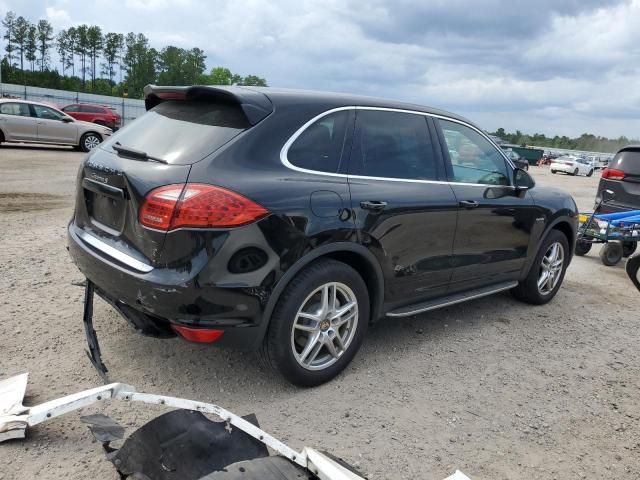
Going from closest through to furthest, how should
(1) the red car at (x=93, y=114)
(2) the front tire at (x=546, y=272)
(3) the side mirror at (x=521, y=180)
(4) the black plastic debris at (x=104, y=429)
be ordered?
(4) the black plastic debris at (x=104, y=429)
(3) the side mirror at (x=521, y=180)
(2) the front tire at (x=546, y=272)
(1) the red car at (x=93, y=114)

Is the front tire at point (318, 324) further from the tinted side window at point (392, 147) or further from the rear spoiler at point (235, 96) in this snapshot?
the rear spoiler at point (235, 96)

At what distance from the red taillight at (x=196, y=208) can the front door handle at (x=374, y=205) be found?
82cm

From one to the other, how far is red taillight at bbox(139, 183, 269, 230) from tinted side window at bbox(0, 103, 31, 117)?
17.0 meters

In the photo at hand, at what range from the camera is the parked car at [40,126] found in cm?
1684

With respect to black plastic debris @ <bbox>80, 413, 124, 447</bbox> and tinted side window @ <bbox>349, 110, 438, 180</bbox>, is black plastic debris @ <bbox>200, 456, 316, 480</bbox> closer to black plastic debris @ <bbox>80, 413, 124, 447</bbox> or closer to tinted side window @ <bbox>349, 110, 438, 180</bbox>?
black plastic debris @ <bbox>80, 413, 124, 447</bbox>

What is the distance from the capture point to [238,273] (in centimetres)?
284

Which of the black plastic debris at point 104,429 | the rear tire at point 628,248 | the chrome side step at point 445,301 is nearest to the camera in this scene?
the black plastic debris at point 104,429

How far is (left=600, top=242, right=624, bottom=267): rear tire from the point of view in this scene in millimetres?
7543

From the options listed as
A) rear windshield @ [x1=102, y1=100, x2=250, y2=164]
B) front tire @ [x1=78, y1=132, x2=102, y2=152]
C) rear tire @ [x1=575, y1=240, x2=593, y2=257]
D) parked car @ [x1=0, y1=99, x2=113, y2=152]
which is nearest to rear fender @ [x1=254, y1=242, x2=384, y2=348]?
rear windshield @ [x1=102, y1=100, x2=250, y2=164]

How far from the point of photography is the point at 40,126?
17406 mm

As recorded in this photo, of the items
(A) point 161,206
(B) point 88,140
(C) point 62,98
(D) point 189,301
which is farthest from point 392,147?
(C) point 62,98

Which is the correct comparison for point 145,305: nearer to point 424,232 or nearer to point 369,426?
point 369,426

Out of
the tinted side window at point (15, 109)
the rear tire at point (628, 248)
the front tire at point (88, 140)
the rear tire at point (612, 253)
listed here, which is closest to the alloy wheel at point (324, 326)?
the rear tire at point (612, 253)

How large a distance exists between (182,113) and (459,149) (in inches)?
87.5
